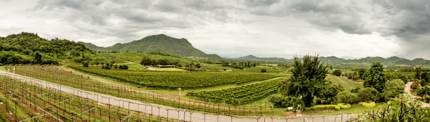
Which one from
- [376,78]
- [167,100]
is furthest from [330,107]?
[376,78]

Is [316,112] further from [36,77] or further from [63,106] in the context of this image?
[36,77]

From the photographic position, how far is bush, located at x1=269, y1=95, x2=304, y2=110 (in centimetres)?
5725

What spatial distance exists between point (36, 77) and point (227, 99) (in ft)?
134

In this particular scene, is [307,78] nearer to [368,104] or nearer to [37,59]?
[368,104]

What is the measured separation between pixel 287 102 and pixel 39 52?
10546 cm

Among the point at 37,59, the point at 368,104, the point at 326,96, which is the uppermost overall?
the point at 37,59

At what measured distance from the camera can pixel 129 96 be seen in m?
64.8

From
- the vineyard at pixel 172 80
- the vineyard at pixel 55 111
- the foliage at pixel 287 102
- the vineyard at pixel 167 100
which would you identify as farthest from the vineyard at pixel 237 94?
the vineyard at pixel 55 111

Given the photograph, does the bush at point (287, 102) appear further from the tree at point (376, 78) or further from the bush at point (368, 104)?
the tree at point (376, 78)

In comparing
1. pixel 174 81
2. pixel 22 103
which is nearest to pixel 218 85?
pixel 174 81

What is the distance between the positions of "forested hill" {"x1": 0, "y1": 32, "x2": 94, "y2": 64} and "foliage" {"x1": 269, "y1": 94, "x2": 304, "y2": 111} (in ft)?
272

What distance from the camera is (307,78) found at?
59469 millimetres

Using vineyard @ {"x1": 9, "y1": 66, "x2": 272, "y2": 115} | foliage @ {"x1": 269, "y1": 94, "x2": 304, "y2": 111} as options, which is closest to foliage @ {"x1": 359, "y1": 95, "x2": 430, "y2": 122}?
vineyard @ {"x1": 9, "y1": 66, "x2": 272, "y2": 115}

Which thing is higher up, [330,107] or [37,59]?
[37,59]
